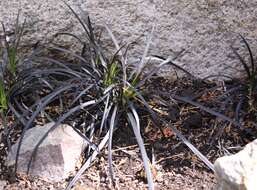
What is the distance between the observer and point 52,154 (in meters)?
2.30

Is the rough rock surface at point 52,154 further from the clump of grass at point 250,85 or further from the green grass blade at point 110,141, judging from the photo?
the clump of grass at point 250,85

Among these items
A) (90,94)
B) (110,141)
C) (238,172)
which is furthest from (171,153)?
(238,172)

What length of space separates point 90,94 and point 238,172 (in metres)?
1.12

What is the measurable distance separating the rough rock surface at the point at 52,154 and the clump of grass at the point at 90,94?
0.06 metres

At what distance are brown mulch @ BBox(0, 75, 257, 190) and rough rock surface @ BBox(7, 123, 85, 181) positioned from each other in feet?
0.15

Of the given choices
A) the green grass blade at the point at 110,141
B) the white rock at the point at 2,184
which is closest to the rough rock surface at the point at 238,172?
the green grass blade at the point at 110,141

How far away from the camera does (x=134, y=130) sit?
92.9 inches

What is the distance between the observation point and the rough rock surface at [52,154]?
7.56 feet

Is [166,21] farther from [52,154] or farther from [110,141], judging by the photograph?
[52,154]

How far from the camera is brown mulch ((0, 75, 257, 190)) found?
7.63 feet

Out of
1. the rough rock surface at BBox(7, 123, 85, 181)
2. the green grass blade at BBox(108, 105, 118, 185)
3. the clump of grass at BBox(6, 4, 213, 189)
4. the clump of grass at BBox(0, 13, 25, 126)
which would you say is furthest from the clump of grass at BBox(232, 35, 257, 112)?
the clump of grass at BBox(0, 13, 25, 126)

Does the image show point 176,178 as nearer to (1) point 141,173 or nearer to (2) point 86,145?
(1) point 141,173

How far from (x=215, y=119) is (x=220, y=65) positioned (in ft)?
1.43

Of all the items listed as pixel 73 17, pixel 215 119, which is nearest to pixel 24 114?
pixel 73 17
